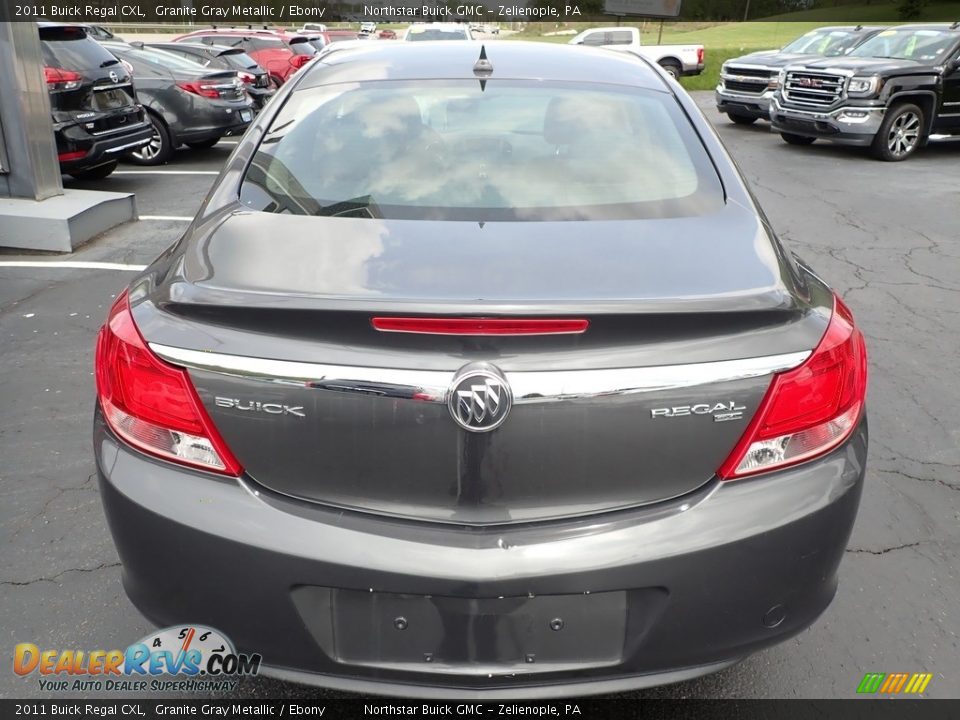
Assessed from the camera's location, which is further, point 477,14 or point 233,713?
point 477,14

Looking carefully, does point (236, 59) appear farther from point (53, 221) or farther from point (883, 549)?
point (883, 549)

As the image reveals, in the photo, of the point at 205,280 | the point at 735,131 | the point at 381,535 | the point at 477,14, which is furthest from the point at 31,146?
the point at 477,14

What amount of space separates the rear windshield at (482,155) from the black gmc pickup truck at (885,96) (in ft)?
33.3

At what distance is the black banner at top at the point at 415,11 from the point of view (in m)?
22.4

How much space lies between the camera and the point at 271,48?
16.8m

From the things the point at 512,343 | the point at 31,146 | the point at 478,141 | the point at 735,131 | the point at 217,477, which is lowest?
the point at 735,131

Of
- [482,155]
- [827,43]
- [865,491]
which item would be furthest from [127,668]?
[827,43]

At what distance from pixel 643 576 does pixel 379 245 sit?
3.06 ft

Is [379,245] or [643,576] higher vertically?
[379,245]

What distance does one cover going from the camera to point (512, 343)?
164 cm

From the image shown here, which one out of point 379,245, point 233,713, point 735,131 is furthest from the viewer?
point 735,131

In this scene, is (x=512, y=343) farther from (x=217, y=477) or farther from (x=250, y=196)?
(x=250, y=196)

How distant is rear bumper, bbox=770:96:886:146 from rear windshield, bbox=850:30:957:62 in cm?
131

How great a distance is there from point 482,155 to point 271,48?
52.6 feet
